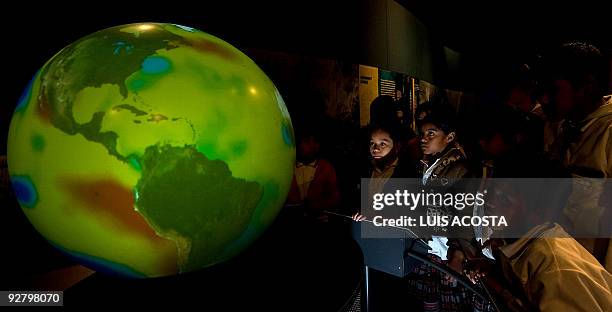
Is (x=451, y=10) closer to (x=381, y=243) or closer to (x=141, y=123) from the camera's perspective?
(x=381, y=243)

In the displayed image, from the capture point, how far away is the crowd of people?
43.9 inches

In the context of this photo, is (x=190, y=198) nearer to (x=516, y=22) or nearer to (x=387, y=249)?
(x=387, y=249)

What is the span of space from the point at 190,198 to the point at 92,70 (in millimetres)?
268

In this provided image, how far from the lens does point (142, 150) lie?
0.59 metres

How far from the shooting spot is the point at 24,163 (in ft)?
2.10

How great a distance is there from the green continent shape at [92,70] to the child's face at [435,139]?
1.80 metres

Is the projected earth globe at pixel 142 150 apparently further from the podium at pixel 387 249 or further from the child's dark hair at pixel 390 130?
the child's dark hair at pixel 390 130

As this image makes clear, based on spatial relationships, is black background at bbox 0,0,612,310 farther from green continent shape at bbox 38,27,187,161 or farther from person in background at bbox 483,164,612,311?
person in background at bbox 483,164,612,311

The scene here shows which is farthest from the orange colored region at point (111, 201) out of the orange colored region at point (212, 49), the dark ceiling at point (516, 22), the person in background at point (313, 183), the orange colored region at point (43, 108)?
the dark ceiling at point (516, 22)

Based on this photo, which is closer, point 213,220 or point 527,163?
point 213,220

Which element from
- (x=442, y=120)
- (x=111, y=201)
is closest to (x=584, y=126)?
(x=442, y=120)

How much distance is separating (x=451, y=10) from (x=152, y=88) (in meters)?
6.04

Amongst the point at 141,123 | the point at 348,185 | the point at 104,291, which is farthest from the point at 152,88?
the point at 348,185

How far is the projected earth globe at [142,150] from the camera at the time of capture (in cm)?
59
